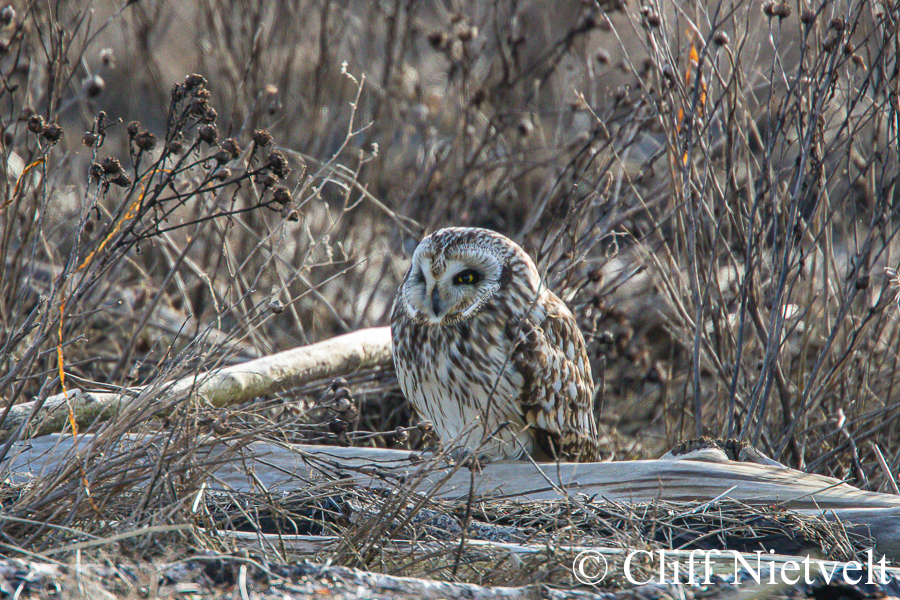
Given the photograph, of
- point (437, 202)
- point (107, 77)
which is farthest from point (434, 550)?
point (107, 77)

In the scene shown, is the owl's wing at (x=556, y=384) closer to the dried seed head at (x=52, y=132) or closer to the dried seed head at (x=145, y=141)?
the dried seed head at (x=145, y=141)

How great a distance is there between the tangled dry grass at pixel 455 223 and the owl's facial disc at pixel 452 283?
0.25m

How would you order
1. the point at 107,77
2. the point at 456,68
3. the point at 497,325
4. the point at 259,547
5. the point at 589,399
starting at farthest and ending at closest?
the point at 107,77 < the point at 456,68 < the point at 589,399 < the point at 497,325 < the point at 259,547

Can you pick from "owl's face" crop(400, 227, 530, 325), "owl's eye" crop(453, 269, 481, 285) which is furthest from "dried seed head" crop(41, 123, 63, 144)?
"owl's eye" crop(453, 269, 481, 285)

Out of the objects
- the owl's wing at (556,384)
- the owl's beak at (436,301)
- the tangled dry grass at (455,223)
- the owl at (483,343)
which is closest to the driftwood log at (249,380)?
the tangled dry grass at (455,223)

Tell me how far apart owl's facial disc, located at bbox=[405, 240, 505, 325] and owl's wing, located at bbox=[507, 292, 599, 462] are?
17cm

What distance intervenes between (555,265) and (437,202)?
3.64 ft

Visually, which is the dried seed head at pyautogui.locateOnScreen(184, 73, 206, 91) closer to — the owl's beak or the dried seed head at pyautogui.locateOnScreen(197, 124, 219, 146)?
the dried seed head at pyautogui.locateOnScreen(197, 124, 219, 146)

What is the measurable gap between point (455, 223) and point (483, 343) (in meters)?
1.72

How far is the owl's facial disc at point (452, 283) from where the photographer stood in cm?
274

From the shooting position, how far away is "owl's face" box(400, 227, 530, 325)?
2.72m

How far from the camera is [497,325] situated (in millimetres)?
2842

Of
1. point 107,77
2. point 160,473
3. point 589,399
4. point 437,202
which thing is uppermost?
point 107,77

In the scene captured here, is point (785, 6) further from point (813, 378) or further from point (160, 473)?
point (160, 473)
